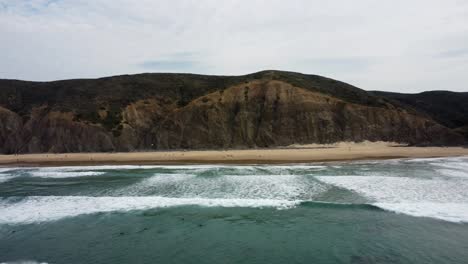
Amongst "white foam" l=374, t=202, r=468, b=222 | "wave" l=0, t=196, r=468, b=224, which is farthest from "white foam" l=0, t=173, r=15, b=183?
"white foam" l=374, t=202, r=468, b=222

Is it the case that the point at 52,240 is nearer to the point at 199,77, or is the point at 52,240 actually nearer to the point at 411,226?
the point at 411,226

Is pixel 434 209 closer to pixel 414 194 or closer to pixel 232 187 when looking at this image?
pixel 414 194

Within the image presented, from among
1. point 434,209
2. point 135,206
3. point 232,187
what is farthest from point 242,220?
point 434,209

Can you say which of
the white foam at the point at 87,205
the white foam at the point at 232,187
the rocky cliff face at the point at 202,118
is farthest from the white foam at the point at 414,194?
the rocky cliff face at the point at 202,118

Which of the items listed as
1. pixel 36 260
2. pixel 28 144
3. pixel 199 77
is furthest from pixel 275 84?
pixel 36 260

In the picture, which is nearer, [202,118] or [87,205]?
[87,205]

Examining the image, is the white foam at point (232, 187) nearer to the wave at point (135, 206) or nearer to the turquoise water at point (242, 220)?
the turquoise water at point (242, 220)

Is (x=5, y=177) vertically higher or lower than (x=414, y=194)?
lower
